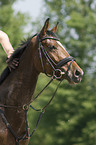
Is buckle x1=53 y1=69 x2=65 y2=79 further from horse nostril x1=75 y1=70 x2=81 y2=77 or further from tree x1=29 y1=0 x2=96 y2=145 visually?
tree x1=29 y1=0 x2=96 y2=145

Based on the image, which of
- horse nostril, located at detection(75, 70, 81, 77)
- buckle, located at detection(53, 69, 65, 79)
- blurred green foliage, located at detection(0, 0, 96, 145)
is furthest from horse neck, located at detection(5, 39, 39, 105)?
blurred green foliage, located at detection(0, 0, 96, 145)

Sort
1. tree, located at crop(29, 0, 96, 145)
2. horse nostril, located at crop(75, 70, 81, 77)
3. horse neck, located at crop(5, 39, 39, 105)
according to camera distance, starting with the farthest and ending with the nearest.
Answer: tree, located at crop(29, 0, 96, 145) → horse neck, located at crop(5, 39, 39, 105) → horse nostril, located at crop(75, 70, 81, 77)

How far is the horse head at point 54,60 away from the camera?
3473 mm

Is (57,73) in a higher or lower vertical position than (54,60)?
lower

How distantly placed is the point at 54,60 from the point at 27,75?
0.41 metres

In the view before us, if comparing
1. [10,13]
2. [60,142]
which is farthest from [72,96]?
[10,13]

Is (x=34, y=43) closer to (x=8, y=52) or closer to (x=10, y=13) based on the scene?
(x=8, y=52)

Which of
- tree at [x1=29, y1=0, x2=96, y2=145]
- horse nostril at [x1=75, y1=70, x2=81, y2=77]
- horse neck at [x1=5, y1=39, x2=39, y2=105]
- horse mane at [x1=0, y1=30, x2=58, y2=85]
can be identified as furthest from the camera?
tree at [x1=29, y1=0, x2=96, y2=145]

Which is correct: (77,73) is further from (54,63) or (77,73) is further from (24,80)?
(24,80)

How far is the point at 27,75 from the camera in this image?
368 cm

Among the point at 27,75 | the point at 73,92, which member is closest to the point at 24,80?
the point at 27,75

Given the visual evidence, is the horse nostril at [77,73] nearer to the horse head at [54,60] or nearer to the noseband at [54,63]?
the horse head at [54,60]

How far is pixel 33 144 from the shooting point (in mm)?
14258

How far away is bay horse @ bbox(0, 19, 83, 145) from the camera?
Answer: 350 cm
